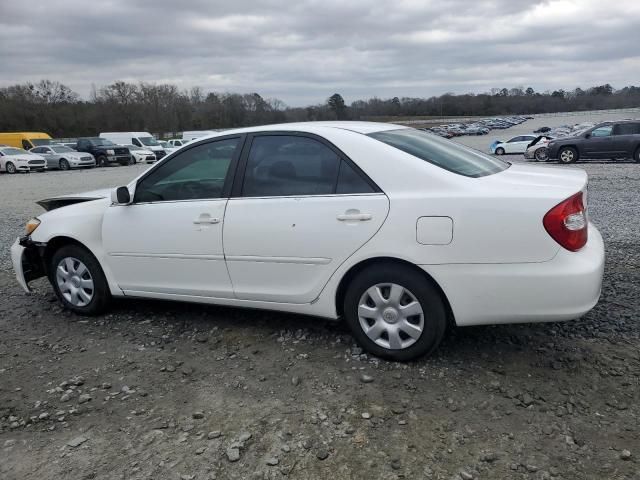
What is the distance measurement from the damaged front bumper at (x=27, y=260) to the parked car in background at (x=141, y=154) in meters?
32.4

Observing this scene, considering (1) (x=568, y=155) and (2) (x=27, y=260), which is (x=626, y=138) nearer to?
(1) (x=568, y=155)

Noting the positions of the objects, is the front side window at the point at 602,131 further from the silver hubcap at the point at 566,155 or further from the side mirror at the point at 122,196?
the side mirror at the point at 122,196

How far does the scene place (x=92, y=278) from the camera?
4.62 metres

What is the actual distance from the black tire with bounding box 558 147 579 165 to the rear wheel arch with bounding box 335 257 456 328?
19605 mm

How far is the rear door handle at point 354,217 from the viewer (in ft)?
11.1

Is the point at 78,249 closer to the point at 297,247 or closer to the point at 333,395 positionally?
the point at 297,247

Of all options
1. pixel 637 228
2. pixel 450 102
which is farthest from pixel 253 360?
pixel 450 102

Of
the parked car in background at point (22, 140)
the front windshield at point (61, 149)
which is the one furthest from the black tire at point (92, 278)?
the parked car in background at point (22, 140)

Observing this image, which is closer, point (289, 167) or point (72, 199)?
point (289, 167)

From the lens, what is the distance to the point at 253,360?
12.3ft

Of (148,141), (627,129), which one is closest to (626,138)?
(627,129)

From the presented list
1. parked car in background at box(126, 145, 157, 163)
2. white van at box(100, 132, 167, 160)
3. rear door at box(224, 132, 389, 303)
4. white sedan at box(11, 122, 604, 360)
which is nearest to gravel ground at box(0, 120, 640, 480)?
white sedan at box(11, 122, 604, 360)

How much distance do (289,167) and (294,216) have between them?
0.40 metres

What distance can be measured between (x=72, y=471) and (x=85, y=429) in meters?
0.38
